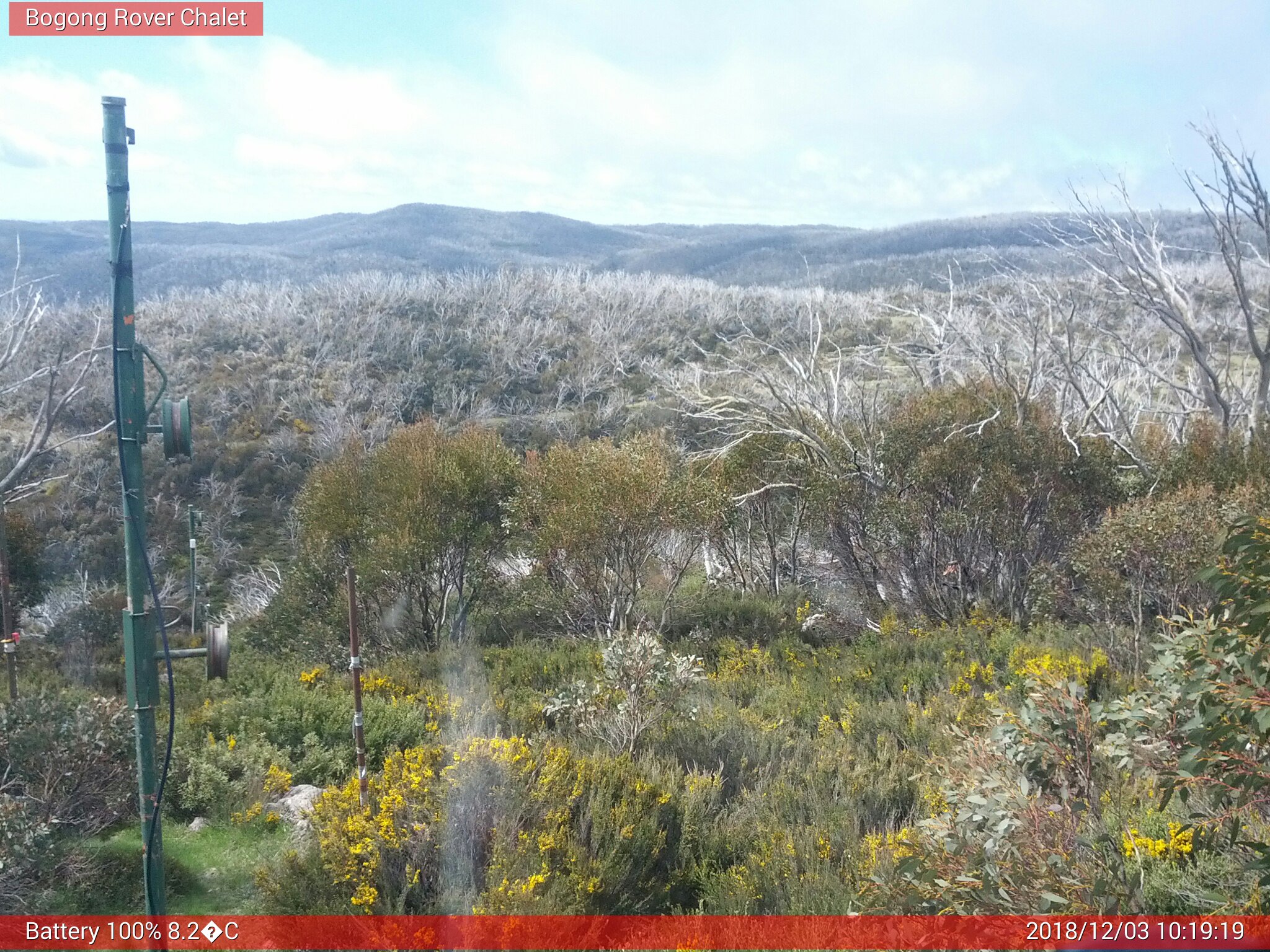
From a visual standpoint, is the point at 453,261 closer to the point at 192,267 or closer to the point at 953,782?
the point at 192,267

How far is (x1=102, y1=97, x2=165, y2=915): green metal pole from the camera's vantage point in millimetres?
3010

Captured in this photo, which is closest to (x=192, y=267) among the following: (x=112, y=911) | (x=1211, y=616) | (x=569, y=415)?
(x=569, y=415)

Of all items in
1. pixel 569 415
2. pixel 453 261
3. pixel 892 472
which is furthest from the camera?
pixel 453 261

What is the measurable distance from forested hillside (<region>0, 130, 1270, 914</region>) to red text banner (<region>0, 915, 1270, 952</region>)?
0.08 metres

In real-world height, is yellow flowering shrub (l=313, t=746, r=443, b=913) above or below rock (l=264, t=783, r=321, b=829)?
above

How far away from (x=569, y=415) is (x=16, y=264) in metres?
20.3

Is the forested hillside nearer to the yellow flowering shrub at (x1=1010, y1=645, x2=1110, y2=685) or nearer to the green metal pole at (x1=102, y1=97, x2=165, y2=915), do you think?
the yellow flowering shrub at (x1=1010, y1=645, x2=1110, y2=685)

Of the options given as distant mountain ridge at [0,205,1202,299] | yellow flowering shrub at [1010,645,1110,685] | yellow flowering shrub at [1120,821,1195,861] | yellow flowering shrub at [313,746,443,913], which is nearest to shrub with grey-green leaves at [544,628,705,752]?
yellow flowering shrub at [313,746,443,913]

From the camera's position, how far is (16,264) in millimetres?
9938

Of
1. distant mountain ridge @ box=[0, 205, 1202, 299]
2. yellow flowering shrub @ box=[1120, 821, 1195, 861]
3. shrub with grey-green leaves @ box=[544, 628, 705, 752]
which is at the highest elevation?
distant mountain ridge @ box=[0, 205, 1202, 299]

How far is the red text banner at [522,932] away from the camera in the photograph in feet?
9.97

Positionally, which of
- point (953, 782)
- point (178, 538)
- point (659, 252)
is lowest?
point (178, 538)

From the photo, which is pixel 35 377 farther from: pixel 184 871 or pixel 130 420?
pixel 130 420

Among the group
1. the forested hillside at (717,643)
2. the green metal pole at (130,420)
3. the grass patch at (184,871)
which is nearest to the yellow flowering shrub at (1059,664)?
the forested hillside at (717,643)
